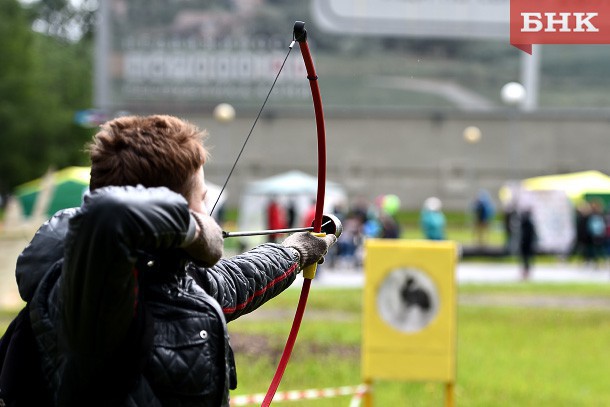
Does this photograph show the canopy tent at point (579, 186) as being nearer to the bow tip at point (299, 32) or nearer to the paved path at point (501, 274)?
the paved path at point (501, 274)

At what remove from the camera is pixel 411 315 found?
833 centimetres

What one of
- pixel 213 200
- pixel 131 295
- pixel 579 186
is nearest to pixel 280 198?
pixel 579 186

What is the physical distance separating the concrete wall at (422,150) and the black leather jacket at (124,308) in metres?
43.9

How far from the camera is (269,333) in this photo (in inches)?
511

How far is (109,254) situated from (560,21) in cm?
214

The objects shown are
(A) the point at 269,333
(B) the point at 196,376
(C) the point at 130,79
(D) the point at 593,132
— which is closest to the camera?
(B) the point at 196,376

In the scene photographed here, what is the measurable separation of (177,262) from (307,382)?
797cm

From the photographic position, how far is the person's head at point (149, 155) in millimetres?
2307

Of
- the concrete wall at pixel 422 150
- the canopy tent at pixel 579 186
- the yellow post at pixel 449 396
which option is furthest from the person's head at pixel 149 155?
the concrete wall at pixel 422 150

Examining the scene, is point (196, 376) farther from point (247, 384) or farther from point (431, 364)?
point (247, 384)

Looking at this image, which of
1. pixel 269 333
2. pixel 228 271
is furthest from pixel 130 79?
pixel 228 271

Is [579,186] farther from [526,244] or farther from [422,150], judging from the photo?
[422,150]

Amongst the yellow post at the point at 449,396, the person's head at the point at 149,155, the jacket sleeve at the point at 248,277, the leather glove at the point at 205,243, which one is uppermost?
the person's head at the point at 149,155

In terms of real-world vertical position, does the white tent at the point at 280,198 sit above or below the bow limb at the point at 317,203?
below
